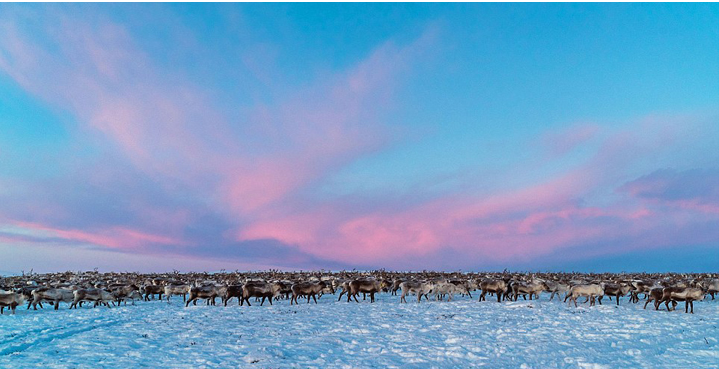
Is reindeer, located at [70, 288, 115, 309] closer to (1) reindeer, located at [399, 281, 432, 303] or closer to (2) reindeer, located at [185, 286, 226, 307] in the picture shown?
(2) reindeer, located at [185, 286, 226, 307]

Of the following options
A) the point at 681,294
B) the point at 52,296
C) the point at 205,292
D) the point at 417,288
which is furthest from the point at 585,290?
the point at 52,296

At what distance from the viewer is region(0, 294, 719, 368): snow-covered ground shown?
12859 mm

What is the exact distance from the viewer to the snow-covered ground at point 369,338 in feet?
42.2

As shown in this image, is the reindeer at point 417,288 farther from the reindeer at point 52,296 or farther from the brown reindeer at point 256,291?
the reindeer at point 52,296

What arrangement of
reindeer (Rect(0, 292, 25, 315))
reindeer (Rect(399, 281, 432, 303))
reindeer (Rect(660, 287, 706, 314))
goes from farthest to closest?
reindeer (Rect(399, 281, 432, 303)) → reindeer (Rect(0, 292, 25, 315)) → reindeer (Rect(660, 287, 706, 314))

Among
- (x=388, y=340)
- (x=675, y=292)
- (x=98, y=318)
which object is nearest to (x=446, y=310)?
(x=388, y=340)

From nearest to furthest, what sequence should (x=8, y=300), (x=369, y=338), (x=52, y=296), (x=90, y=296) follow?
(x=369, y=338) → (x=8, y=300) → (x=52, y=296) → (x=90, y=296)

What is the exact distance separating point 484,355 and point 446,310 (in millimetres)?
9869

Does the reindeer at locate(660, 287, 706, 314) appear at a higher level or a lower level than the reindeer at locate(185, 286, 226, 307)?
higher

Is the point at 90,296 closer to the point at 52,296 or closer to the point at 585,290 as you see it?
the point at 52,296

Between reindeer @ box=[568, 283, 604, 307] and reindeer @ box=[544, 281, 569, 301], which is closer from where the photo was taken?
reindeer @ box=[568, 283, 604, 307]

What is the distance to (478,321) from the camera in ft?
64.6

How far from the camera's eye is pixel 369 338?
15.8 meters

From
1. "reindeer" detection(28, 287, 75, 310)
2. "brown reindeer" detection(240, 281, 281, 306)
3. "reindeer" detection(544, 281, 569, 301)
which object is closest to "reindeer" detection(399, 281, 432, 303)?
"reindeer" detection(544, 281, 569, 301)
